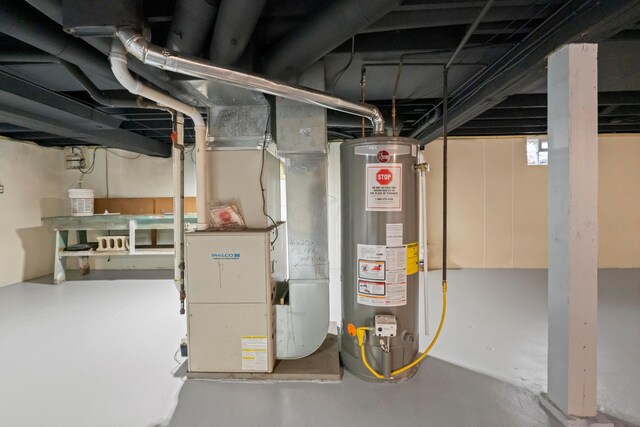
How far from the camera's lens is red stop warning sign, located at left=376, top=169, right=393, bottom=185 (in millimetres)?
1528

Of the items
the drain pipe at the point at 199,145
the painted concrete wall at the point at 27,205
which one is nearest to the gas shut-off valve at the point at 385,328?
the drain pipe at the point at 199,145

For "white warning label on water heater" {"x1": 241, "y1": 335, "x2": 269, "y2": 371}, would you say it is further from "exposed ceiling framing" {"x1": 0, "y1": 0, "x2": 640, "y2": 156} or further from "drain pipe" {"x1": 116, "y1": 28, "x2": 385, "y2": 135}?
"exposed ceiling framing" {"x1": 0, "y1": 0, "x2": 640, "y2": 156}

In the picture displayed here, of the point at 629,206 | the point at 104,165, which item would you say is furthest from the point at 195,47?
the point at 629,206

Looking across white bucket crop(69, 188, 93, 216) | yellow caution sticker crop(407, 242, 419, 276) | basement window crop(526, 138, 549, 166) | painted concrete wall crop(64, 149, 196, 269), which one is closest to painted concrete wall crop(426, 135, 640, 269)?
basement window crop(526, 138, 549, 166)

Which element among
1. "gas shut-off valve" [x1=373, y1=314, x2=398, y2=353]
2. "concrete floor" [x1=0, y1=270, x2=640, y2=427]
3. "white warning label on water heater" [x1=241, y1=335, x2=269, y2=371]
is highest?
"gas shut-off valve" [x1=373, y1=314, x2=398, y2=353]

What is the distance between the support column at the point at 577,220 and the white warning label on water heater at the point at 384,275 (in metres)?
0.74

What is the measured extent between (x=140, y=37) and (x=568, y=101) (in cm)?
192

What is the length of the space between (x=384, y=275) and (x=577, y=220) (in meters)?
0.94

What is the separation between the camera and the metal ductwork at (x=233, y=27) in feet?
3.51

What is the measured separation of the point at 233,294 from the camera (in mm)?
1630

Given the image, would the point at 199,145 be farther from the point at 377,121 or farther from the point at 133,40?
the point at 377,121

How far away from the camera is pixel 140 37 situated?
113cm

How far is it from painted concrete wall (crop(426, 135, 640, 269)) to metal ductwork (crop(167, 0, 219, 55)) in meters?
3.50

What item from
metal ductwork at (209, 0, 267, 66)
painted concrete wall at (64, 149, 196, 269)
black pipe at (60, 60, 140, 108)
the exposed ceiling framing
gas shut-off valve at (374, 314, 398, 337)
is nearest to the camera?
metal ductwork at (209, 0, 267, 66)
